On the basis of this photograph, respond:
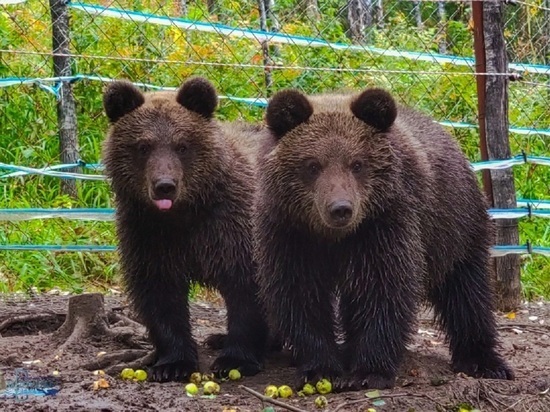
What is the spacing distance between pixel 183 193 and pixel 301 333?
1093 millimetres

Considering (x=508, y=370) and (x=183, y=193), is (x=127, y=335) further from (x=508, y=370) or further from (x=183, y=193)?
(x=508, y=370)

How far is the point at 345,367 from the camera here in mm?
5621

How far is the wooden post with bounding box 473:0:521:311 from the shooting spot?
7844 millimetres

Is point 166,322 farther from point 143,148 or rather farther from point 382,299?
point 382,299

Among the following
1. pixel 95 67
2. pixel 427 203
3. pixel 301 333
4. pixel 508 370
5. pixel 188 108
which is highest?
pixel 95 67

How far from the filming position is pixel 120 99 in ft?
19.4

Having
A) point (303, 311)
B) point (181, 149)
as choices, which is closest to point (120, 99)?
point (181, 149)

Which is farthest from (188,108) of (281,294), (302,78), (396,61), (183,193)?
(396,61)

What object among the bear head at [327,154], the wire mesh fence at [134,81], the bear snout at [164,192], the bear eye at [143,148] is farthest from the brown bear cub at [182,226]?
the wire mesh fence at [134,81]

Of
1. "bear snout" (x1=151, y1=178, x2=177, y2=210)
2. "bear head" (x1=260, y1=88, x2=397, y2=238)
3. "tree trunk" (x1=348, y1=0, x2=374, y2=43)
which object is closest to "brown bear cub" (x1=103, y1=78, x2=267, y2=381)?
"bear snout" (x1=151, y1=178, x2=177, y2=210)

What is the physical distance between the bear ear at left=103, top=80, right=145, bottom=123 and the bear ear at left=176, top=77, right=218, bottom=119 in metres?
0.25

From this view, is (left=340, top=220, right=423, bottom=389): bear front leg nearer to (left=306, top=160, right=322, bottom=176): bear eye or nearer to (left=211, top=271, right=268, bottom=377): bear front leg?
(left=306, top=160, right=322, bottom=176): bear eye

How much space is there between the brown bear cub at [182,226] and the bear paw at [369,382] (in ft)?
2.71

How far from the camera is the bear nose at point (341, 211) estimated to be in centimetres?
497
